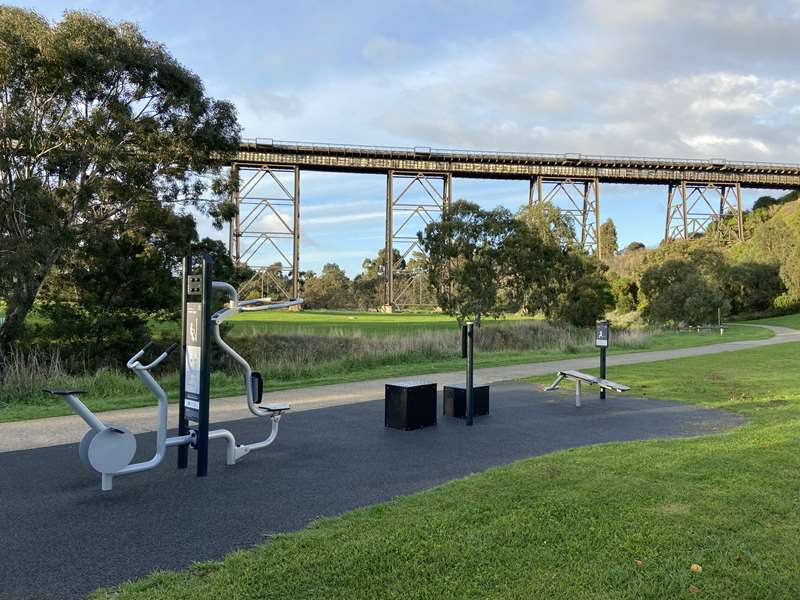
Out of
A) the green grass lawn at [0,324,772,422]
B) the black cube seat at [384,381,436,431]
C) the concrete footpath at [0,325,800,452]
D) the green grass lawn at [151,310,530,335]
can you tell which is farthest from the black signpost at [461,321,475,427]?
the green grass lawn at [151,310,530,335]

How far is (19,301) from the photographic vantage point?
61.7 ft

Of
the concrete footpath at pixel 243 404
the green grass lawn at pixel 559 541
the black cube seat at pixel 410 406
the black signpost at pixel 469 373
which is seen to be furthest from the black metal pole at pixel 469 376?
the concrete footpath at pixel 243 404

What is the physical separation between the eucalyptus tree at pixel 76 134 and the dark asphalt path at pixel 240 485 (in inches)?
499

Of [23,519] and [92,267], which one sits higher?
[92,267]

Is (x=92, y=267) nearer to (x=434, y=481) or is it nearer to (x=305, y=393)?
(x=305, y=393)

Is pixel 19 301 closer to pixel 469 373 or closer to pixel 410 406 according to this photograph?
pixel 410 406

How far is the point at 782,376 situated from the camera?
563 inches

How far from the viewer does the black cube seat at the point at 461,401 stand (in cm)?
948

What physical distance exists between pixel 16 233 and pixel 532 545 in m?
18.4

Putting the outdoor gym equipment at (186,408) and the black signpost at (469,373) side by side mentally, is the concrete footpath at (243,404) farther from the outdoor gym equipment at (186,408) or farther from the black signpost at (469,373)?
the black signpost at (469,373)

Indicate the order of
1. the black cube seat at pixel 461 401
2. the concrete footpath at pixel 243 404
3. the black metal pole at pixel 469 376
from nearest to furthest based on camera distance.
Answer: the concrete footpath at pixel 243 404 → the black metal pole at pixel 469 376 → the black cube seat at pixel 461 401

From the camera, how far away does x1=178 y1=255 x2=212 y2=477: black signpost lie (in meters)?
5.96

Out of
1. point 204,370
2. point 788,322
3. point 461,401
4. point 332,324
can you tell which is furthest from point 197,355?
point 788,322

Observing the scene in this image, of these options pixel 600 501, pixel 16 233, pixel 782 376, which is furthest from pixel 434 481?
pixel 16 233
